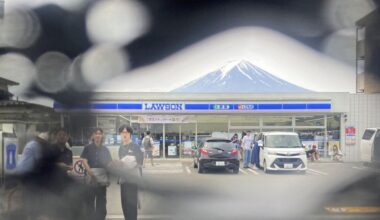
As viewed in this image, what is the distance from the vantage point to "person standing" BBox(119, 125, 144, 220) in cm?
247

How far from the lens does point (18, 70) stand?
8.36 feet

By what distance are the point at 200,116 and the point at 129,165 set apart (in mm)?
571

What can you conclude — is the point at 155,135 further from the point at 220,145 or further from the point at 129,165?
the point at 220,145

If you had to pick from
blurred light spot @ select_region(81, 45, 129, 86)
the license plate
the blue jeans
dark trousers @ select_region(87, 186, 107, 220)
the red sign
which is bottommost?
dark trousers @ select_region(87, 186, 107, 220)

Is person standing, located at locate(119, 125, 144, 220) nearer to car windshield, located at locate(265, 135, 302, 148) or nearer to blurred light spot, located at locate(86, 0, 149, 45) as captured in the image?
blurred light spot, located at locate(86, 0, 149, 45)

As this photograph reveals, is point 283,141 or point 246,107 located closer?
point 246,107

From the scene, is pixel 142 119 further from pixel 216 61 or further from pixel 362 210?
pixel 362 210

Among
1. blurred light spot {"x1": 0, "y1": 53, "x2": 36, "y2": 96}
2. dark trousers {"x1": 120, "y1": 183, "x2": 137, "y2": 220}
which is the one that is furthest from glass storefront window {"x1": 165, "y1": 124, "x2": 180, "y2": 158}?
blurred light spot {"x1": 0, "y1": 53, "x2": 36, "y2": 96}

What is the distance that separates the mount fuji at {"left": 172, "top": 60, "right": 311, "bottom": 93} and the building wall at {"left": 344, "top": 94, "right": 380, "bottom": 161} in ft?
1.09

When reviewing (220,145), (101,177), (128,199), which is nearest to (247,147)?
(220,145)

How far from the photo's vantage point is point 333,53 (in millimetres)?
2637

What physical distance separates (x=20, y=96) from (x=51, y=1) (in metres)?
0.67

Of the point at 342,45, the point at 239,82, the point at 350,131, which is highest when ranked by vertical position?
the point at 342,45

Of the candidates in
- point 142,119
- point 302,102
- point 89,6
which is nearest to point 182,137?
point 142,119
